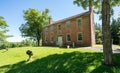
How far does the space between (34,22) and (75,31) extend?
25.2 meters

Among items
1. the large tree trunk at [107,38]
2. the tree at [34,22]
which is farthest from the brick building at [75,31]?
the large tree trunk at [107,38]

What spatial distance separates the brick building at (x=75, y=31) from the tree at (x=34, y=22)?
1287cm

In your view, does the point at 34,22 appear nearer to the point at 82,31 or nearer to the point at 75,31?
the point at 75,31

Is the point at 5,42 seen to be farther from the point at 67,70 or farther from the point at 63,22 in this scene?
the point at 67,70

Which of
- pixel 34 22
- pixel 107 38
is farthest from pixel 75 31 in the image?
pixel 34 22

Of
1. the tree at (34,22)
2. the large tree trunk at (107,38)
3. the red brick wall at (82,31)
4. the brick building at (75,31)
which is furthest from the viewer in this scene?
the tree at (34,22)

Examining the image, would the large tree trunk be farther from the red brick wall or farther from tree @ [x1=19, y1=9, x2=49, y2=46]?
tree @ [x1=19, y1=9, x2=49, y2=46]

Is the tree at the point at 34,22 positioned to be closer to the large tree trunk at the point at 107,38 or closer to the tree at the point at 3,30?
the tree at the point at 3,30

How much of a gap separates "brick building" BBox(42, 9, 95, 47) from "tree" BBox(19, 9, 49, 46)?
12870mm

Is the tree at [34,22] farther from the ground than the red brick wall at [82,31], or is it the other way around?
the tree at [34,22]

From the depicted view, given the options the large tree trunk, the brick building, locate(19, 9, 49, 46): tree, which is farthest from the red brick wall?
the large tree trunk

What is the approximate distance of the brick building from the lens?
29298 millimetres

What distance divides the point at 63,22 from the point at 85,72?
27.4 m

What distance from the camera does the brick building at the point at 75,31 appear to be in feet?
96.1
